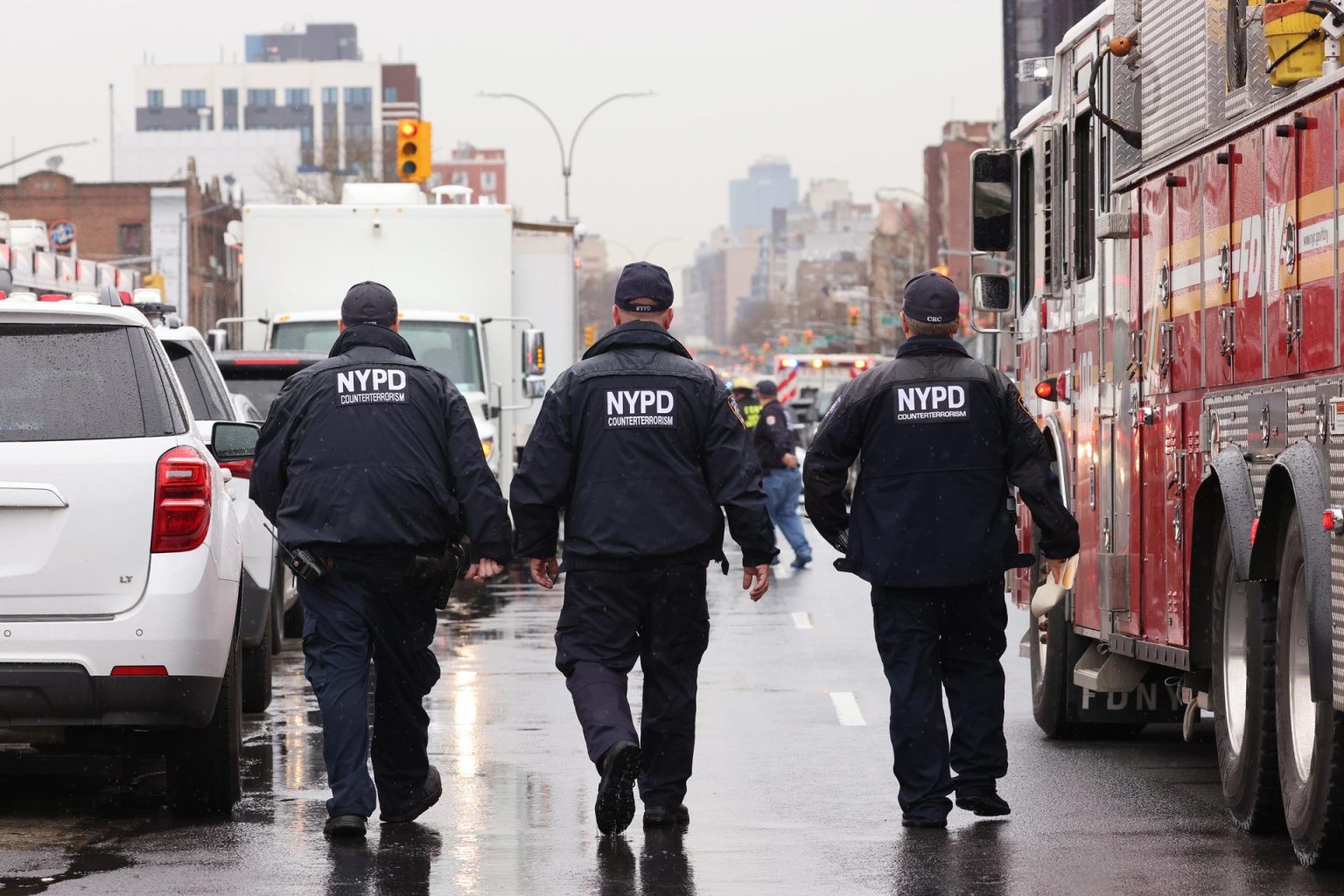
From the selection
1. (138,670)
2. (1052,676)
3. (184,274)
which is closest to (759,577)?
(138,670)

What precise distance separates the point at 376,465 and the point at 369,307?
0.63 m

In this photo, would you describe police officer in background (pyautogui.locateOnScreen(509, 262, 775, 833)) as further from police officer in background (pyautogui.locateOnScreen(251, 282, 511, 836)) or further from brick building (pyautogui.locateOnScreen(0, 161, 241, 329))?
brick building (pyautogui.locateOnScreen(0, 161, 241, 329))

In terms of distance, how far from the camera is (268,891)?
712 cm

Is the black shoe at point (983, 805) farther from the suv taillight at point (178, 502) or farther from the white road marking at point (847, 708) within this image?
the white road marking at point (847, 708)

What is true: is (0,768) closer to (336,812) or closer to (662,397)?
(336,812)

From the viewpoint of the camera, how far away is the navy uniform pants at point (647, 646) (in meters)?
8.19

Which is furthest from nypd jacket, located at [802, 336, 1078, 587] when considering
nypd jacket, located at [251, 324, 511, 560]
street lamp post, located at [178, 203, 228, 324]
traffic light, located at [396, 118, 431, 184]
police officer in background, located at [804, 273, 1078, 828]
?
street lamp post, located at [178, 203, 228, 324]

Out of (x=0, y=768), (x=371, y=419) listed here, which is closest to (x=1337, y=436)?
(x=371, y=419)

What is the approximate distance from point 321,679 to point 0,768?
2.36m

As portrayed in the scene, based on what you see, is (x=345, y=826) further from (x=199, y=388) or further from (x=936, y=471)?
(x=199, y=388)

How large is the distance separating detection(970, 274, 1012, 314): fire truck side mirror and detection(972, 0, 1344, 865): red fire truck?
616 millimetres

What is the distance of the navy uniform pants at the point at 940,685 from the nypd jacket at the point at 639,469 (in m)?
0.60

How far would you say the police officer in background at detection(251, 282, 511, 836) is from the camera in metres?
8.12

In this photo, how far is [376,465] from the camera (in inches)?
321
